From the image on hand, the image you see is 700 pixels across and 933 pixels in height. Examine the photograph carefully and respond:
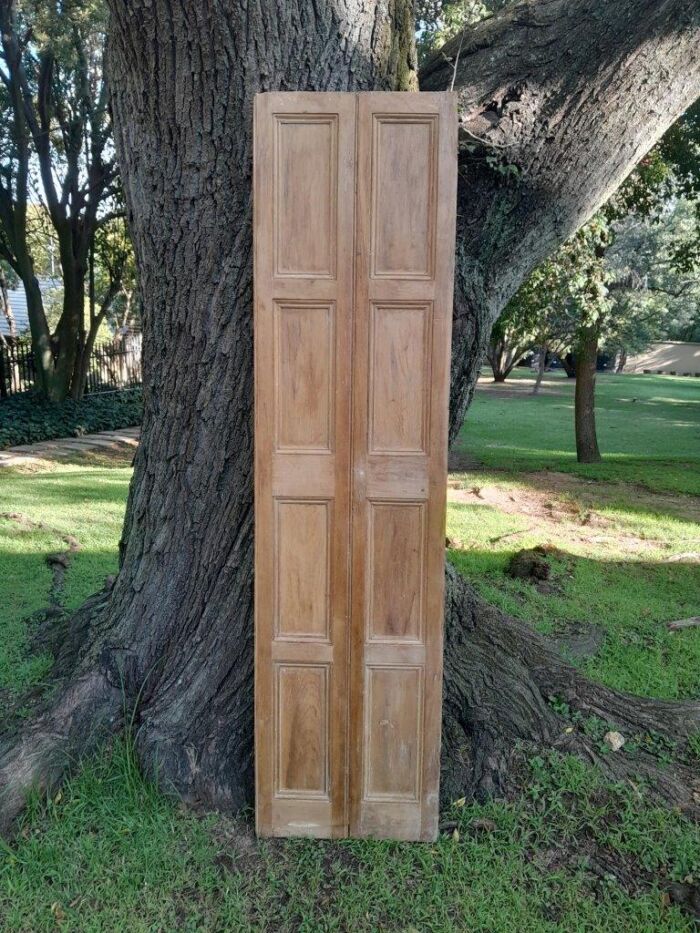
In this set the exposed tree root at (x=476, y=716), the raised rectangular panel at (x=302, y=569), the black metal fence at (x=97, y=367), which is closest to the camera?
the raised rectangular panel at (x=302, y=569)

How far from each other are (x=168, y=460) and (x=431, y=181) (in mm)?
1433

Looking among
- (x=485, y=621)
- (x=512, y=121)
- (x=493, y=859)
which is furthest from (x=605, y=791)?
(x=512, y=121)

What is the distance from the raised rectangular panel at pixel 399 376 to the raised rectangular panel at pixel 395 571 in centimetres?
22

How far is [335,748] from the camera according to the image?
2.73m

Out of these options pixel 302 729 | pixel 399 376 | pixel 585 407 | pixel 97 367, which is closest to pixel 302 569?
pixel 302 729

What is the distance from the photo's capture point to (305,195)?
8.07 feet

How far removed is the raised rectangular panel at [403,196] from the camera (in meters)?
2.42

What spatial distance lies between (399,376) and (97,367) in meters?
16.4

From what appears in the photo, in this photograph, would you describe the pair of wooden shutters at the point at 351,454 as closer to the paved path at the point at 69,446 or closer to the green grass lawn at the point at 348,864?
the green grass lawn at the point at 348,864

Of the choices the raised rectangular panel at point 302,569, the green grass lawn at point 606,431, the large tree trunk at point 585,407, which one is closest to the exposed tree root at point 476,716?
the raised rectangular panel at point 302,569

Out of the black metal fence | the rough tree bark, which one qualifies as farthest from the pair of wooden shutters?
the black metal fence

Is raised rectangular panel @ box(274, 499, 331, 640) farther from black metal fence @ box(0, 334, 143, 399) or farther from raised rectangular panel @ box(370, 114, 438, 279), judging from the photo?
black metal fence @ box(0, 334, 143, 399)

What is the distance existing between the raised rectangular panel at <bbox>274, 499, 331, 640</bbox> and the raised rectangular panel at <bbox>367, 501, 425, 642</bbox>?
6.1 inches

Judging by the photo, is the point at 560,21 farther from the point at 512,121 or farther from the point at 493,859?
the point at 493,859
